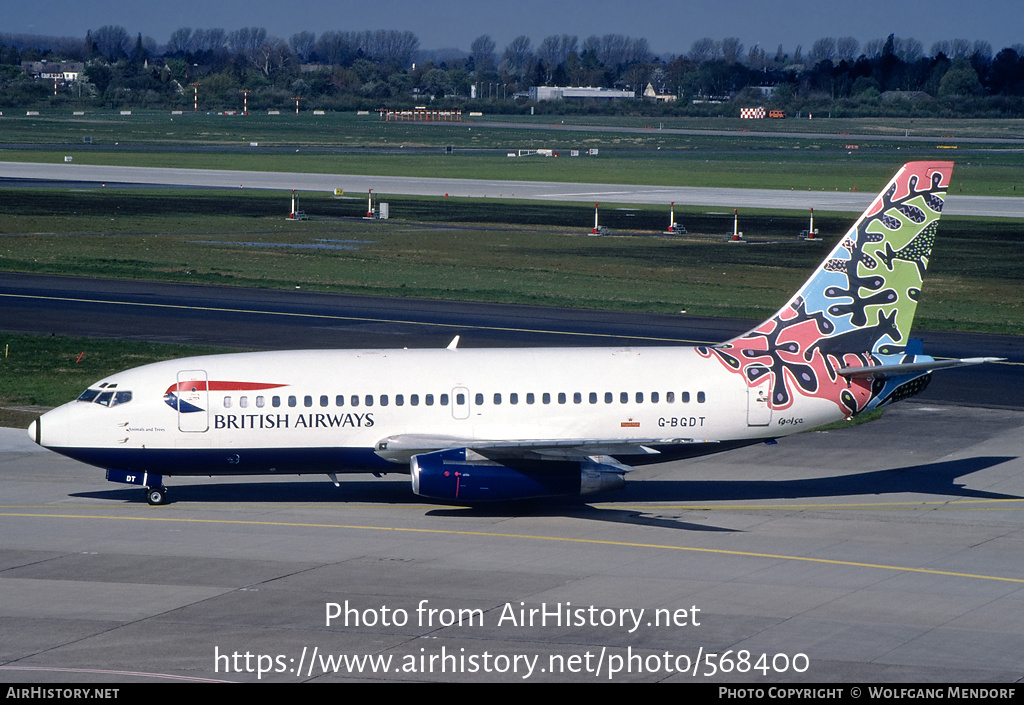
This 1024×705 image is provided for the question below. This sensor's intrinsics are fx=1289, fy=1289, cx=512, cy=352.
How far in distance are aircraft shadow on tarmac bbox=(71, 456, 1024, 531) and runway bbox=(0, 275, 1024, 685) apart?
12 cm

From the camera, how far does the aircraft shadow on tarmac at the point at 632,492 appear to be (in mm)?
33688

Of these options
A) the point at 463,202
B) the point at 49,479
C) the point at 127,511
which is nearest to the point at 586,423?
the point at 127,511

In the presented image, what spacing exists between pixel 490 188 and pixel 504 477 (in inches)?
3966

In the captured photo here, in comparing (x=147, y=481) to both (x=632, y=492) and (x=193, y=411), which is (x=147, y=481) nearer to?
(x=193, y=411)

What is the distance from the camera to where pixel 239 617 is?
24188 mm

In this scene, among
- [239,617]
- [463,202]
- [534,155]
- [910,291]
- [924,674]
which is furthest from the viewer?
[534,155]

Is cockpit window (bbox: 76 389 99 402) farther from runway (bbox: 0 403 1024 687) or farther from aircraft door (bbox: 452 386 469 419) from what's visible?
aircraft door (bbox: 452 386 469 419)

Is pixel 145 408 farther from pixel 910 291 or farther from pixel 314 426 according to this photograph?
pixel 910 291

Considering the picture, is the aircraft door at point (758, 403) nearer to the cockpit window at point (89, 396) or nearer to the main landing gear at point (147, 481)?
the main landing gear at point (147, 481)

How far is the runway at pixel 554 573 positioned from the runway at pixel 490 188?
75.3m

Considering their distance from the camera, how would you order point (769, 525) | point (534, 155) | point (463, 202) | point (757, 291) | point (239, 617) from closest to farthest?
1. point (239, 617)
2. point (769, 525)
3. point (757, 291)
4. point (463, 202)
5. point (534, 155)

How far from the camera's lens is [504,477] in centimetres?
3108

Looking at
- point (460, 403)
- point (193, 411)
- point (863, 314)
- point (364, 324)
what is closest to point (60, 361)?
point (364, 324)

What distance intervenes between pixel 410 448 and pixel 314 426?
2531 mm
